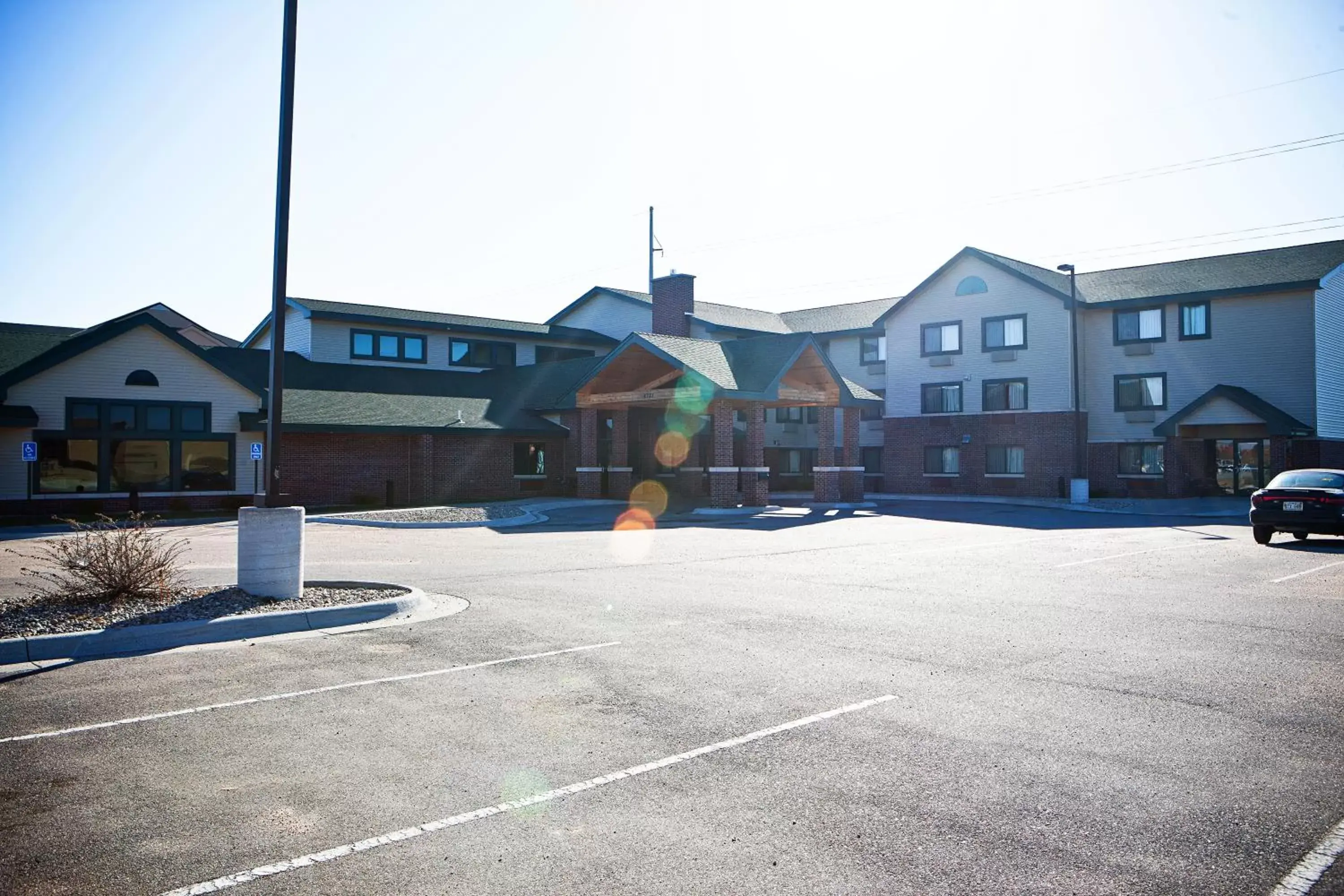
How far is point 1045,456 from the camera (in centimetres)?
4022

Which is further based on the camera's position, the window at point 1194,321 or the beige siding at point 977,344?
the beige siding at point 977,344

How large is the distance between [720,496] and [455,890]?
27642 mm

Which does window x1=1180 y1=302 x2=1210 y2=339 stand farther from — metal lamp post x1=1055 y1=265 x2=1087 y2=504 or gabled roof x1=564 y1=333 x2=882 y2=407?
gabled roof x1=564 y1=333 x2=882 y2=407

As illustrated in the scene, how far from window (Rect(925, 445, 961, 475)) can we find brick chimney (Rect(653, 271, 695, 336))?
507 inches

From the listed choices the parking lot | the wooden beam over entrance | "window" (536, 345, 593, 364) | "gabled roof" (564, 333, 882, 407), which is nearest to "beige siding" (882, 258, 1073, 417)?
"gabled roof" (564, 333, 882, 407)

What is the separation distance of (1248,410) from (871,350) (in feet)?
58.3

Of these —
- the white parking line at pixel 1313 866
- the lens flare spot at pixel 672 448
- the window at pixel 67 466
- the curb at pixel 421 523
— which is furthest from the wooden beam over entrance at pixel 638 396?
the white parking line at pixel 1313 866

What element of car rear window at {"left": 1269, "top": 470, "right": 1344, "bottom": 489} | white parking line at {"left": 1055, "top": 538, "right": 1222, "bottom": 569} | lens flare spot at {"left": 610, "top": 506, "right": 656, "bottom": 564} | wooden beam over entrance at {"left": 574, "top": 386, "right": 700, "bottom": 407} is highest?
wooden beam over entrance at {"left": 574, "top": 386, "right": 700, "bottom": 407}

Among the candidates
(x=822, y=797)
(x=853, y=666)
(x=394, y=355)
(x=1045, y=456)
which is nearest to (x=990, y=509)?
(x=1045, y=456)

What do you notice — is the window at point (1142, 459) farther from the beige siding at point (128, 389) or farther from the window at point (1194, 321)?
the beige siding at point (128, 389)

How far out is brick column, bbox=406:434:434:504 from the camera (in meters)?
34.0

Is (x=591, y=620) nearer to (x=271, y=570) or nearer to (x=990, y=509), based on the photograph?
(x=271, y=570)

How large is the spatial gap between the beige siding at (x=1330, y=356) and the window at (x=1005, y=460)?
10.6 meters

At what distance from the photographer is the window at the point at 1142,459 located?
38.9 m
